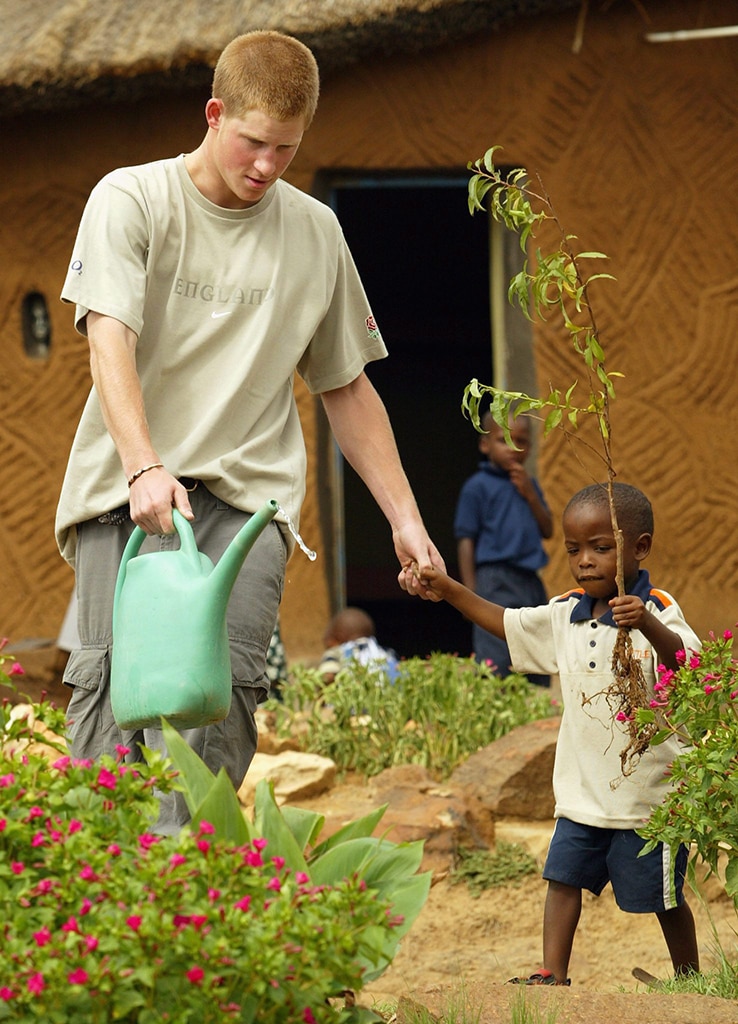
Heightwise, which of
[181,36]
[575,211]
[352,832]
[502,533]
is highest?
[181,36]

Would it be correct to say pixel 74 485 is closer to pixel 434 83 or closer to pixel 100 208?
Result: pixel 100 208

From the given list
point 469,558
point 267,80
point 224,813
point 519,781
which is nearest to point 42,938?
point 224,813

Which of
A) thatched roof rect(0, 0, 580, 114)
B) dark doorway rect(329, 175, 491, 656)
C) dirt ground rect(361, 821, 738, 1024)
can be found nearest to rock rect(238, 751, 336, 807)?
dirt ground rect(361, 821, 738, 1024)

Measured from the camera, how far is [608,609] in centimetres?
336

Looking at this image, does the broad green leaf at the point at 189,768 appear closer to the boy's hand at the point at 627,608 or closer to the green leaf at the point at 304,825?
the green leaf at the point at 304,825

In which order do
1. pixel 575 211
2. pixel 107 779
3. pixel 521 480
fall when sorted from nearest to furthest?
pixel 107 779
pixel 521 480
pixel 575 211

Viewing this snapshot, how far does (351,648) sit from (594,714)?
10.7 feet

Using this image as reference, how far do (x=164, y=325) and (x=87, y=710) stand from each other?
784 mm

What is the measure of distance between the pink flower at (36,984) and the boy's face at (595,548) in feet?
5.85

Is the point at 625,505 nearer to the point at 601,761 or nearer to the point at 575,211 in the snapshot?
the point at 601,761

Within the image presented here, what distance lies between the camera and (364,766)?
17.7 ft

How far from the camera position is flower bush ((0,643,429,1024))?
179 centimetres

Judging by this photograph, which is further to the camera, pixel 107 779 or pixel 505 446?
pixel 505 446

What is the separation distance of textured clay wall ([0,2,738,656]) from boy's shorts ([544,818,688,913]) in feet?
13.3
